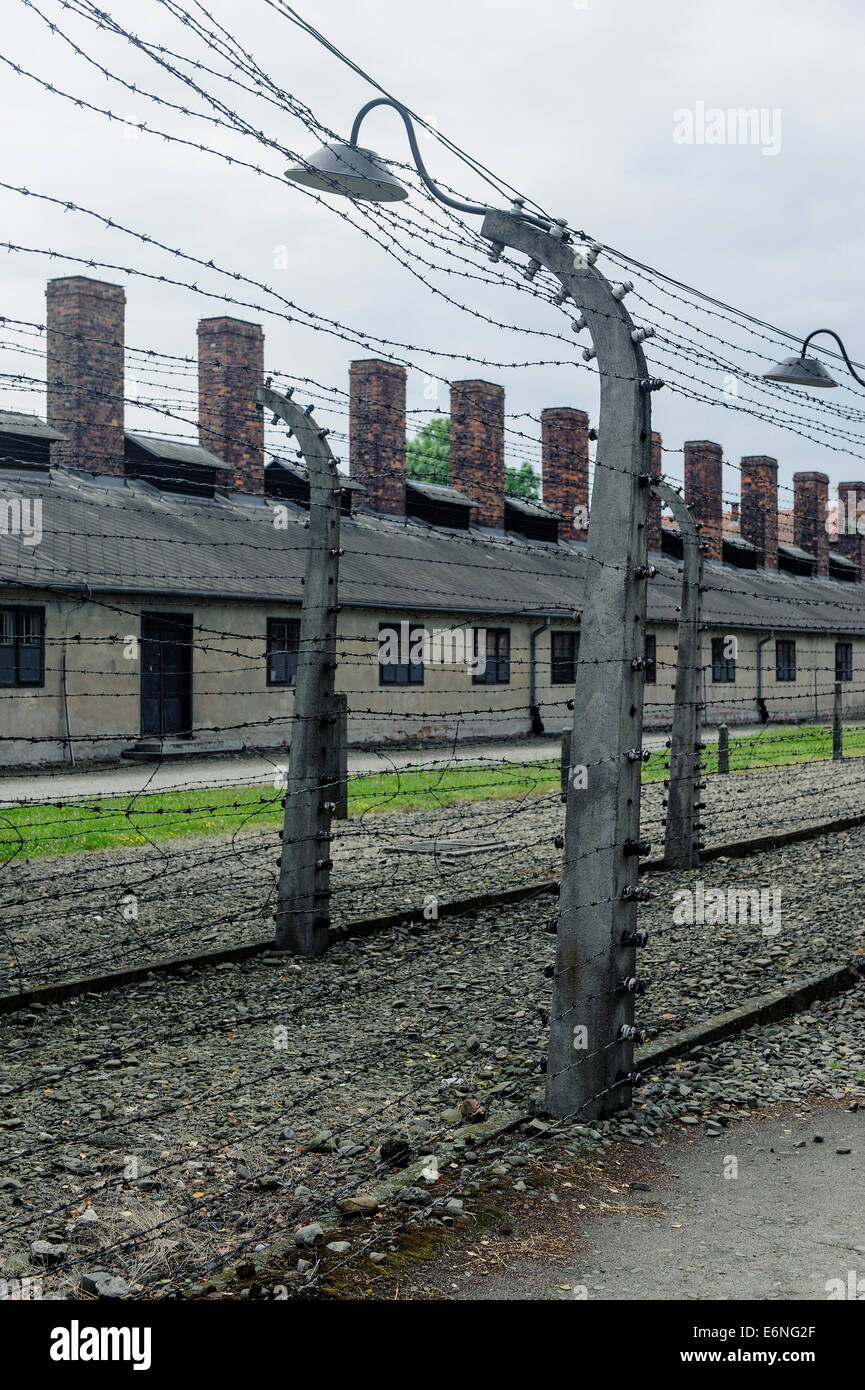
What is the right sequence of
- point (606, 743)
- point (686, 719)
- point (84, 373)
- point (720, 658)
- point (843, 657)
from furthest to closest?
point (843, 657), point (720, 658), point (84, 373), point (686, 719), point (606, 743)

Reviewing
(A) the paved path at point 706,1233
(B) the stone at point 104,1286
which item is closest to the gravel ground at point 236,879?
(B) the stone at point 104,1286

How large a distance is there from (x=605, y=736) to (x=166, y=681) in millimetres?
17780

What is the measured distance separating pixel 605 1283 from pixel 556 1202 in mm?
672

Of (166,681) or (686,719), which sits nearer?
(686,719)

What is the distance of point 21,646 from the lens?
20.0 m

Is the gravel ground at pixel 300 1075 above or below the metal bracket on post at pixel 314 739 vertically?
below

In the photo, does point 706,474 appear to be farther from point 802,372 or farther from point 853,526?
point 802,372

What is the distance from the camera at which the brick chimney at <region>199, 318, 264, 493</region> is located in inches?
1203

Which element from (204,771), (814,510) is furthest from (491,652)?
(814,510)

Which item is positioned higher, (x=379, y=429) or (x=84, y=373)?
(x=379, y=429)

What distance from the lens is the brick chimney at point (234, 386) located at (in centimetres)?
3056

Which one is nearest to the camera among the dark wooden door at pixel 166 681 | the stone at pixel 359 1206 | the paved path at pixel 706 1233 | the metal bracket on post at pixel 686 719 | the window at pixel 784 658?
the paved path at pixel 706 1233

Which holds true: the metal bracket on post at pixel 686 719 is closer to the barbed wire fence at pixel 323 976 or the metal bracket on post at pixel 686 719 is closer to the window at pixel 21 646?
the barbed wire fence at pixel 323 976

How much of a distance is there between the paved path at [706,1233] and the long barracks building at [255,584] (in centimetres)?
757
